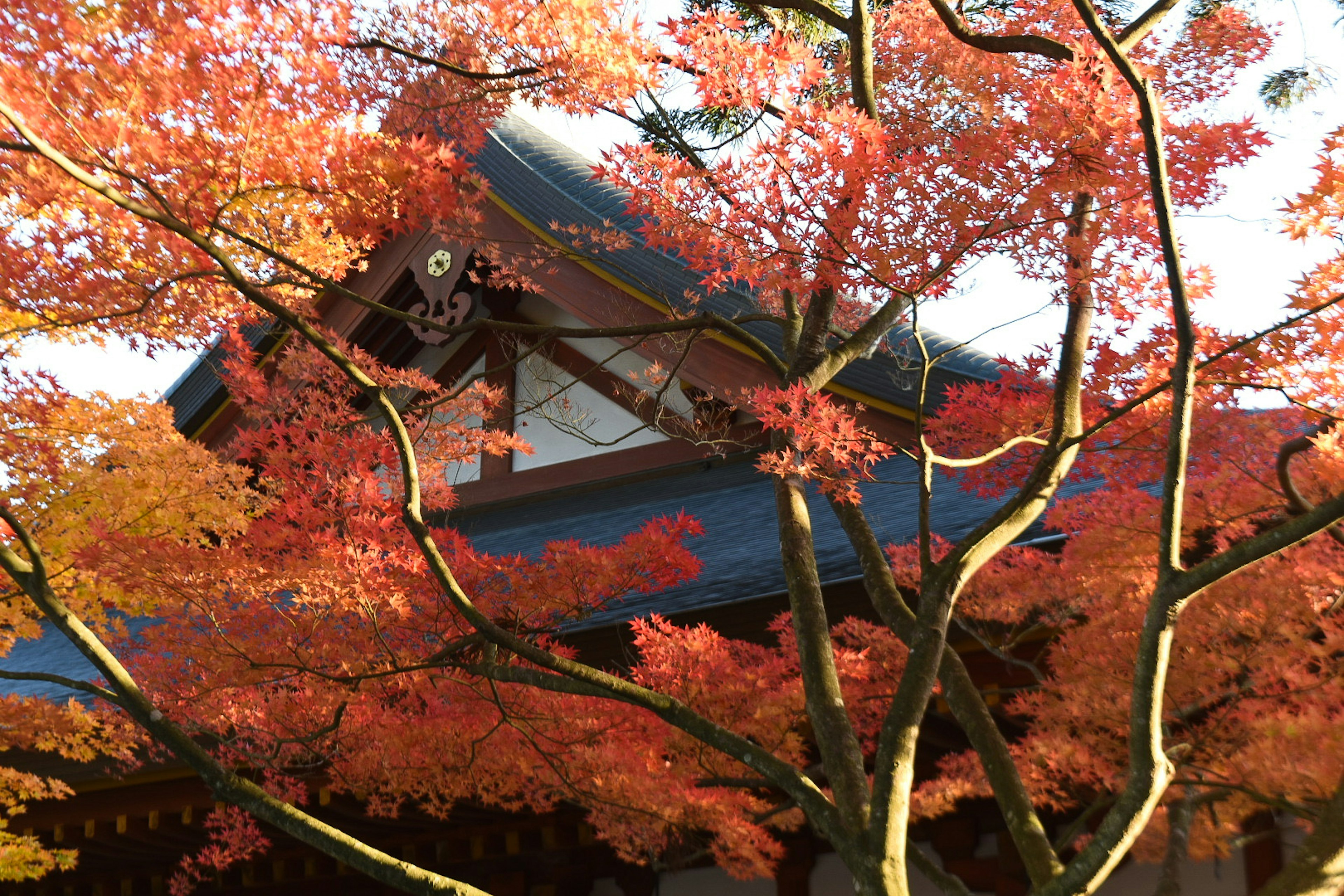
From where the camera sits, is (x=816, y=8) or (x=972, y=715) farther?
(x=816, y=8)

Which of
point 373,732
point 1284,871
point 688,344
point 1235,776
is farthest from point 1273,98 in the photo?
point 373,732

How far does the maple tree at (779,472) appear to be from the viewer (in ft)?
10.4

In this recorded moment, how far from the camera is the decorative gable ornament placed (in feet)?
24.7

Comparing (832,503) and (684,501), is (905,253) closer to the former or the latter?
(832,503)

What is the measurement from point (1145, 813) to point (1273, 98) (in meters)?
5.78

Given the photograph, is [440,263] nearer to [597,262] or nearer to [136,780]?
[597,262]

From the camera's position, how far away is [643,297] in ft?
21.5

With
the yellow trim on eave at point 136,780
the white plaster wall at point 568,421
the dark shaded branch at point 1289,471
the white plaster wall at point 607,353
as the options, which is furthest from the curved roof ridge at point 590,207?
the yellow trim on eave at point 136,780

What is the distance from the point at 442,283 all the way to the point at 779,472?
4.65 metres

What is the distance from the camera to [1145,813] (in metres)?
2.67

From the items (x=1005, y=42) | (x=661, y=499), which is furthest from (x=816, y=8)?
(x=661, y=499)

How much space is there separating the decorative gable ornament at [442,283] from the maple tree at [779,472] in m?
2.66

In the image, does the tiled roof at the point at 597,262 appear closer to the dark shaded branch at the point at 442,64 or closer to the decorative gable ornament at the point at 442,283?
the decorative gable ornament at the point at 442,283

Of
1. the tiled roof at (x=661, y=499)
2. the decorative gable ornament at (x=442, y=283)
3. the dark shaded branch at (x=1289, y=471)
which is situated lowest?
the dark shaded branch at (x=1289, y=471)
